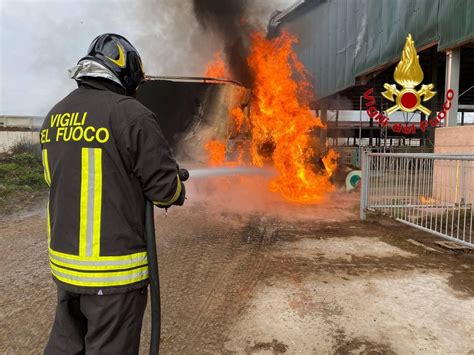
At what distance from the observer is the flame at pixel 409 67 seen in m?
9.89

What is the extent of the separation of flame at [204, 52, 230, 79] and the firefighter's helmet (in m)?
8.86

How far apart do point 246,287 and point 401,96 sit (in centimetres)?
929

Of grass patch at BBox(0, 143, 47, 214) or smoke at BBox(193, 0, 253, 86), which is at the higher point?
smoke at BBox(193, 0, 253, 86)

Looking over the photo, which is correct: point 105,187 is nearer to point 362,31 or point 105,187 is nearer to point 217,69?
point 217,69

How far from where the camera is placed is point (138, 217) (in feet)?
5.70

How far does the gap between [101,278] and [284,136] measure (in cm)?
805

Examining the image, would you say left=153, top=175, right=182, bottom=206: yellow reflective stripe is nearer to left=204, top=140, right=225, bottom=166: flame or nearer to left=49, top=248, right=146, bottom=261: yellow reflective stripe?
left=49, top=248, right=146, bottom=261: yellow reflective stripe

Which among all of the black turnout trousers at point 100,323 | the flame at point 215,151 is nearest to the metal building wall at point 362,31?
the flame at point 215,151

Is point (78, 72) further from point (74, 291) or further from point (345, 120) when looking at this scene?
point (345, 120)

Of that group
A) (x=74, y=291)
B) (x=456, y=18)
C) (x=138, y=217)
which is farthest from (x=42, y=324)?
(x=456, y=18)

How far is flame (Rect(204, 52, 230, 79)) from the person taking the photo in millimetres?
10594

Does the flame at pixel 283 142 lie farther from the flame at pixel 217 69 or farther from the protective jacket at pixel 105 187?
the protective jacket at pixel 105 187

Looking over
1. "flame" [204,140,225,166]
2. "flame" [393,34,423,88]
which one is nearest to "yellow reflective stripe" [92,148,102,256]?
"flame" [204,140,225,166]

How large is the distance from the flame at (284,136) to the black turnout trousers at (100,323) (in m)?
7.36
